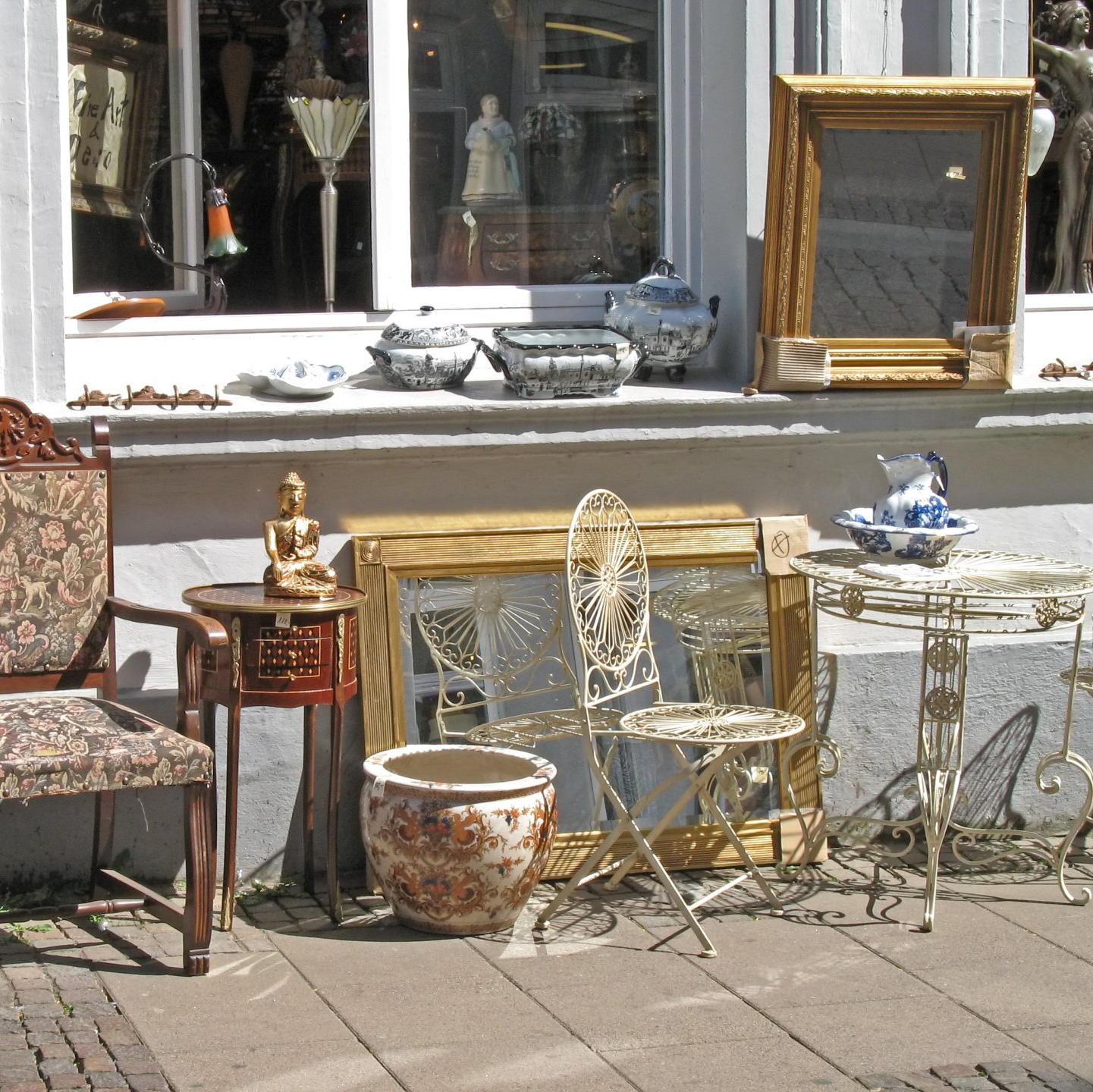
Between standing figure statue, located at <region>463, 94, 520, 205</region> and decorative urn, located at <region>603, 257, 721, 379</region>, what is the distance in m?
0.64

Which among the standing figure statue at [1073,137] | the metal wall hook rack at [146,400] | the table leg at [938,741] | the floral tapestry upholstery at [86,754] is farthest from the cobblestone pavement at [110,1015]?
the standing figure statue at [1073,137]

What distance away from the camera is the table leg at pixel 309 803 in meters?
Result: 4.71

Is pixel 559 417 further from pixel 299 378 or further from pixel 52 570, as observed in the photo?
pixel 52 570

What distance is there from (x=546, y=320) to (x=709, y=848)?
1.82 metres

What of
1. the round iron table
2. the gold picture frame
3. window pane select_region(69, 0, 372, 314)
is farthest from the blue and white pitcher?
the gold picture frame

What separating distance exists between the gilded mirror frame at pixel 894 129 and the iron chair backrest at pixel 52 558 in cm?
212

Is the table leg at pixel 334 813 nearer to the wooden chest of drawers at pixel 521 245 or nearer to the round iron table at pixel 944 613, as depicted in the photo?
the round iron table at pixel 944 613

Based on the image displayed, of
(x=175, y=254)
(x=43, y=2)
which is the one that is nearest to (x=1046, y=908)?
(x=175, y=254)

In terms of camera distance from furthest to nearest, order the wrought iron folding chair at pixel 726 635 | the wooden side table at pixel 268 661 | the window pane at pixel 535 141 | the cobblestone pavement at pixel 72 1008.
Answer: the window pane at pixel 535 141
the wrought iron folding chair at pixel 726 635
the wooden side table at pixel 268 661
the cobblestone pavement at pixel 72 1008

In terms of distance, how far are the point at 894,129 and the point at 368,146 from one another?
1697 millimetres

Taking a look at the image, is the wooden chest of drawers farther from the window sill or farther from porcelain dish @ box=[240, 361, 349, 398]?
porcelain dish @ box=[240, 361, 349, 398]

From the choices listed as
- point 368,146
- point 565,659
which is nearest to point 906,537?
point 565,659

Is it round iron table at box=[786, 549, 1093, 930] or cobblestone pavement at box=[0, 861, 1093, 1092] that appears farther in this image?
round iron table at box=[786, 549, 1093, 930]

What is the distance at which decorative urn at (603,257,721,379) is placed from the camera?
5273mm
